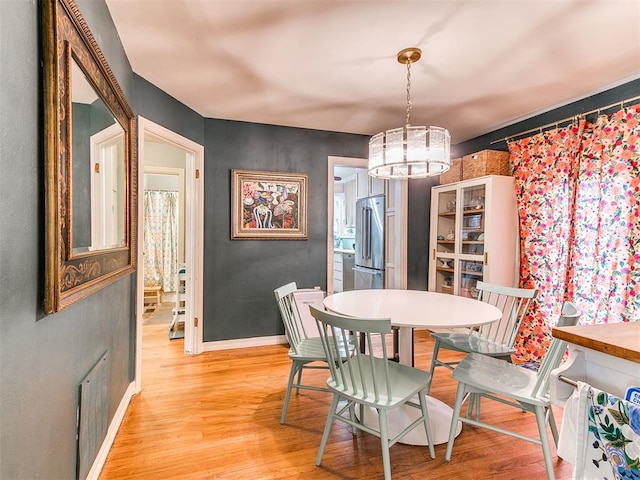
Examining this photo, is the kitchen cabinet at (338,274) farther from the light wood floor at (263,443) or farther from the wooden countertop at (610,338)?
the wooden countertop at (610,338)

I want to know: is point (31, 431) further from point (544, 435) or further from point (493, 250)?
→ point (493, 250)

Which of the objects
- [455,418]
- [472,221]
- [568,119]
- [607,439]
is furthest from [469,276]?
[607,439]

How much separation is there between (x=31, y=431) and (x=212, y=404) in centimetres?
148

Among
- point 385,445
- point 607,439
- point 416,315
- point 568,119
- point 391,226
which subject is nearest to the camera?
point 607,439

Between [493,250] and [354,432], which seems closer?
[354,432]

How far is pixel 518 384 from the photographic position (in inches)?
65.9

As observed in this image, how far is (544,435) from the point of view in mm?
1559

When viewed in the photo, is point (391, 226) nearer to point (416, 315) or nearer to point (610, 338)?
point (416, 315)

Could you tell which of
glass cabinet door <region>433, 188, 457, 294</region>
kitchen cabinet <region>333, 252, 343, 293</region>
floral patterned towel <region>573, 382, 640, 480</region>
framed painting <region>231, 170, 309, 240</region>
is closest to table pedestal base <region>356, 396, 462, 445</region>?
floral patterned towel <region>573, 382, 640, 480</region>

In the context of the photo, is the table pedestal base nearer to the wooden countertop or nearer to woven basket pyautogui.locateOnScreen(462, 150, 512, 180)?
the wooden countertop

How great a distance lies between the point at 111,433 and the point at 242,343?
1.64 meters

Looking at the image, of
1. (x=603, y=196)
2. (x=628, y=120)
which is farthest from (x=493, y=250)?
(x=628, y=120)

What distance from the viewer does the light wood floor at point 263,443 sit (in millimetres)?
1674

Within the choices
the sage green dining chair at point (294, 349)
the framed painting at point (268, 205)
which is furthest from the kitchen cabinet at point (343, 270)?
the sage green dining chair at point (294, 349)
